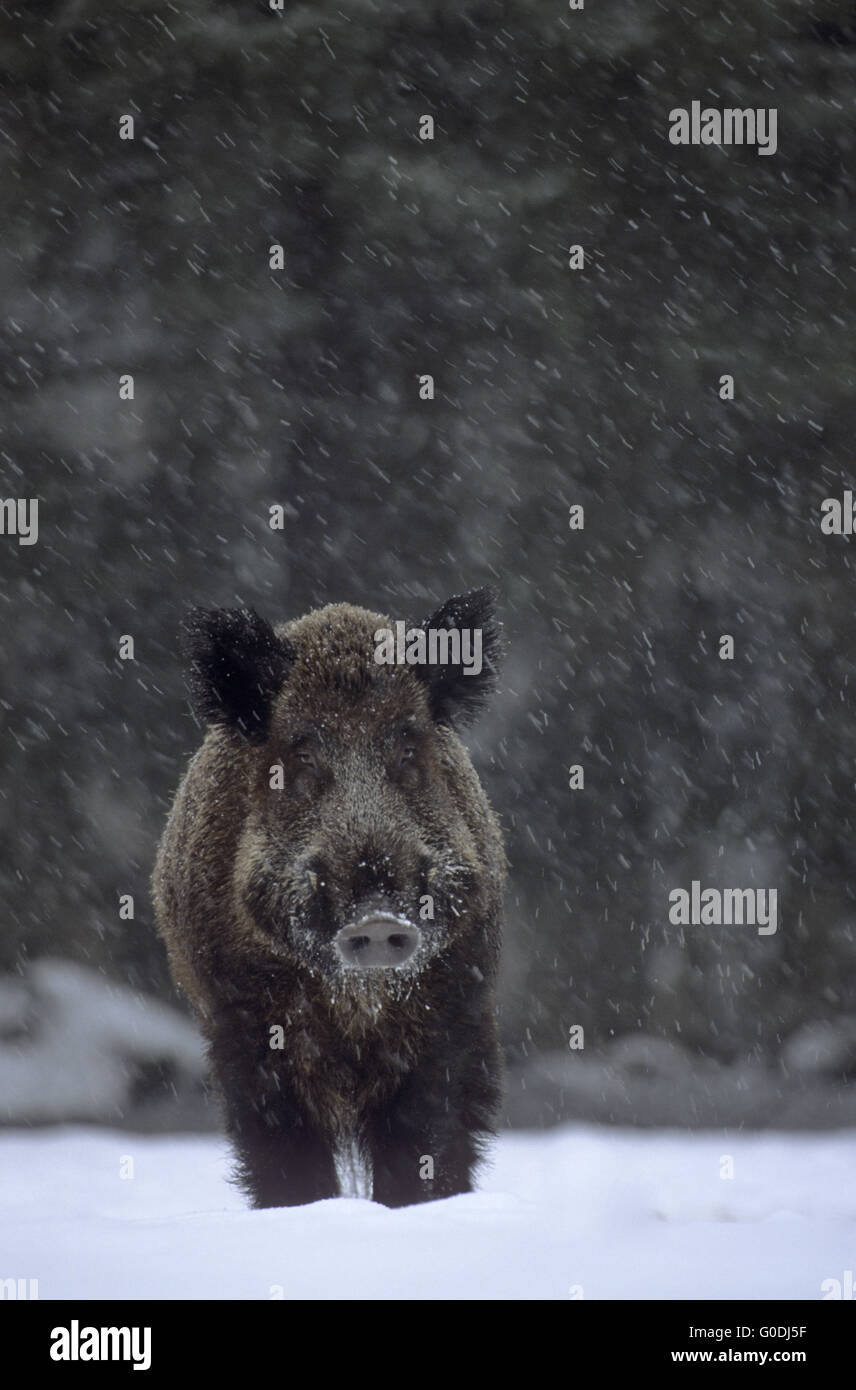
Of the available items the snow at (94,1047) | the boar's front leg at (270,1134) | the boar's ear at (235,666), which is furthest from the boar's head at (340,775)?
the snow at (94,1047)

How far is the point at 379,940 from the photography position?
14.3ft

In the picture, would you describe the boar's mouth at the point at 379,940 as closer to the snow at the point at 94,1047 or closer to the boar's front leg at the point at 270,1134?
the boar's front leg at the point at 270,1134

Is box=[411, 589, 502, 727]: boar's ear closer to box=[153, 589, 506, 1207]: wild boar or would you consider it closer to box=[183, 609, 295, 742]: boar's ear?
box=[153, 589, 506, 1207]: wild boar

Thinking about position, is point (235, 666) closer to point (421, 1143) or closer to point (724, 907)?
point (421, 1143)

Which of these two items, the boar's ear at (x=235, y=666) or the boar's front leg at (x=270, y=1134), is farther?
the boar's ear at (x=235, y=666)

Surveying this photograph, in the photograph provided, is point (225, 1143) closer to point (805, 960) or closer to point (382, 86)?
point (805, 960)

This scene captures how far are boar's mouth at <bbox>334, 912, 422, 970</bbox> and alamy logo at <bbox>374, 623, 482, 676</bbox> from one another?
126 cm

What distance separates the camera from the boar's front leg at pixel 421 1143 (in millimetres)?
5051

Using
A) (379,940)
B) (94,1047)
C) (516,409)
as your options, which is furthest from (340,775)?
(516,409)

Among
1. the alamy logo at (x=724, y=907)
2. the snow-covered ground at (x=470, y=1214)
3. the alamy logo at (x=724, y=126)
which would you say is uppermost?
the alamy logo at (x=724, y=126)

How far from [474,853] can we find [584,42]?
4.74m

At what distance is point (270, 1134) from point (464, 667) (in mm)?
1911

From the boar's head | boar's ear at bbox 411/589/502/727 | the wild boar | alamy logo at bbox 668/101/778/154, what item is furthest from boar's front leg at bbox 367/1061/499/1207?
alamy logo at bbox 668/101/778/154

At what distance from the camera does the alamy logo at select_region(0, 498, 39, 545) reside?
6938 millimetres
